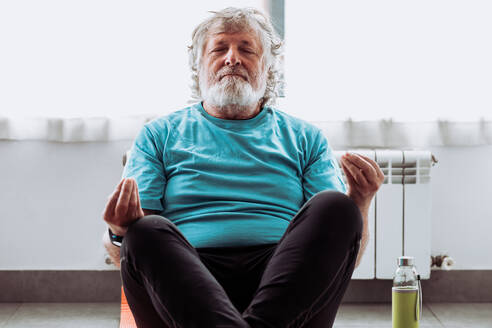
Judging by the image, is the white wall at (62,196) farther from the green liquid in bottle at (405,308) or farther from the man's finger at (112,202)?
the man's finger at (112,202)

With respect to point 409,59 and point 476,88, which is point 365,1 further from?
point 476,88

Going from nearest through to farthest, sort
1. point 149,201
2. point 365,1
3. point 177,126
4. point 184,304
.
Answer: point 184,304 < point 149,201 < point 177,126 < point 365,1

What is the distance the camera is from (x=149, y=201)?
1255 millimetres

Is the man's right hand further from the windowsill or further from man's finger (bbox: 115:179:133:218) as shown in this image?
the windowsill

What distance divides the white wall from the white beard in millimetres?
730

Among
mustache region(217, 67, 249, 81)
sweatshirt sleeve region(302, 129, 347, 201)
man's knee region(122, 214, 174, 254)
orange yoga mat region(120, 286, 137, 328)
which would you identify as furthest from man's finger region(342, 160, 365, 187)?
orange yoga mat region(120, 286, 137, 328)

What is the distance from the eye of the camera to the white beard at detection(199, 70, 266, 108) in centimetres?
140

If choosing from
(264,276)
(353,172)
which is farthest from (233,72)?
(264,276)

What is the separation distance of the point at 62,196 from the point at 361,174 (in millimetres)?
1342

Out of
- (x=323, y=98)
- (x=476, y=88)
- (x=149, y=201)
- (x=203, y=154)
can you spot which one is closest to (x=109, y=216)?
(x=149, y=201)

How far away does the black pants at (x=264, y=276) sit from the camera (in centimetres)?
92

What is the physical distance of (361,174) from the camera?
1078mm

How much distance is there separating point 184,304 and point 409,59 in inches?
56.9

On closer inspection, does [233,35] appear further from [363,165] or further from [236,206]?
[363,165]
